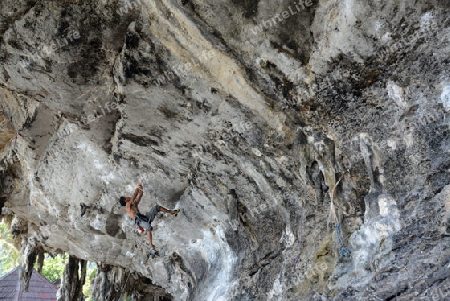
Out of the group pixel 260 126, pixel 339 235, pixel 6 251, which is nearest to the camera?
pixel 339 235

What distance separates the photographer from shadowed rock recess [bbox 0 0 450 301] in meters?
3.49

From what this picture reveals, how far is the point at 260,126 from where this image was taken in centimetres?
490

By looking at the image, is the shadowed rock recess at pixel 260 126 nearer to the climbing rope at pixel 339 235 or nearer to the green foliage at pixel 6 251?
the climbing rope at pixel 339 235

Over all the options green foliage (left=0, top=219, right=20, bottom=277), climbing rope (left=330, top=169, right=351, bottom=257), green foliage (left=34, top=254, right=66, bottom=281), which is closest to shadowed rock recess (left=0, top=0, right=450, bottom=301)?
climbing rope (left=330, top=169, right=351, bottom=257)

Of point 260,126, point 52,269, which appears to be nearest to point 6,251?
point 52,269

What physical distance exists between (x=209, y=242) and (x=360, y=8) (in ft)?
17.4

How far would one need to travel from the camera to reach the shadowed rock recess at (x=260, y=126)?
3490mm

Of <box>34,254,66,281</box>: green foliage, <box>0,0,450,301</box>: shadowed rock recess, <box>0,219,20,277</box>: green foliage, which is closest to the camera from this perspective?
<box>0,0,450,301</box>: shadowed rock recess

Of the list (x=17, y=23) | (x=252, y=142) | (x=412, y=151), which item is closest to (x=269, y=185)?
(x=252, y=142)

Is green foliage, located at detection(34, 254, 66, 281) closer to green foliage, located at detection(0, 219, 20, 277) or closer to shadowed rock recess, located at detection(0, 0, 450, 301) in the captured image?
green foliage, located at detection(0, 219, 20, 277)

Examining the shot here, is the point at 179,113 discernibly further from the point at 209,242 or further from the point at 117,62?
the point at 209,242

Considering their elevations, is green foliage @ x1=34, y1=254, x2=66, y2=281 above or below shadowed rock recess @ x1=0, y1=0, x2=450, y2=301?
below

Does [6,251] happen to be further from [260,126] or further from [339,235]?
[339,235]

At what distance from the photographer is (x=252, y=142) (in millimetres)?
5148
